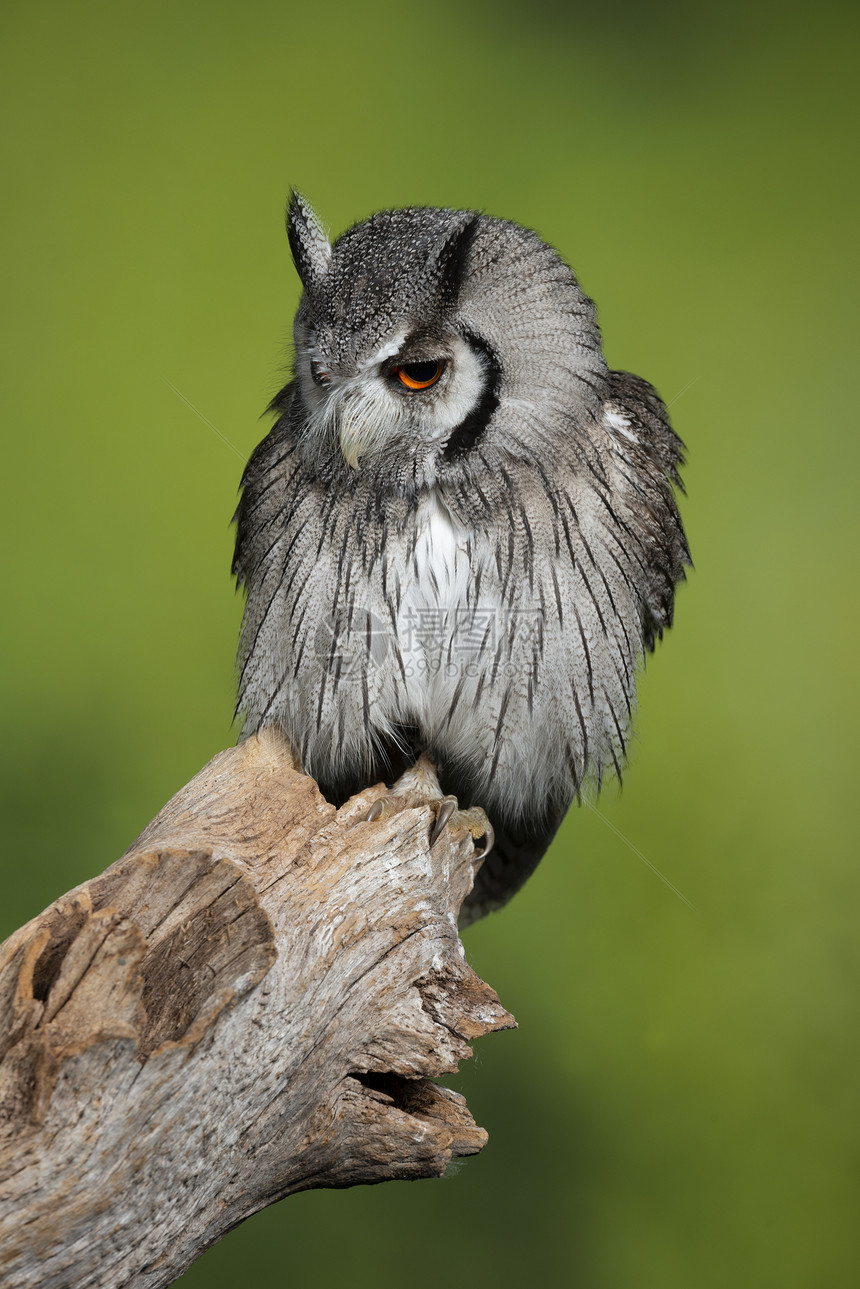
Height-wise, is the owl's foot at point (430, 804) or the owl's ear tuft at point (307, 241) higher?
the owl's ear tuft at point (307, 241)

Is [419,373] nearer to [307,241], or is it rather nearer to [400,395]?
[400,395]

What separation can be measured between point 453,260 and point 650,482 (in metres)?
0.52

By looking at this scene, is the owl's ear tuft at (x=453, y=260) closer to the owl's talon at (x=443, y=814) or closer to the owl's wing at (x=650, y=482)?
the owl's wing at (x=650, y=482)

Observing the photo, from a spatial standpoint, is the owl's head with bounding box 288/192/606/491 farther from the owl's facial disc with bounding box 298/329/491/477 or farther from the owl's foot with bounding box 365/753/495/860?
the owl's foot with bounding box 365/753/495/860

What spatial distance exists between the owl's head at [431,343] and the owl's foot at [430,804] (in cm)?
46

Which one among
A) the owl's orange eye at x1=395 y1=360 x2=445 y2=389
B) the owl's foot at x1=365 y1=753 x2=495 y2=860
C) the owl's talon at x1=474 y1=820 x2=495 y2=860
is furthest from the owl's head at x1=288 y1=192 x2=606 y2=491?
the owl's talon at x1=474 y1=820 x2=495 y2=860

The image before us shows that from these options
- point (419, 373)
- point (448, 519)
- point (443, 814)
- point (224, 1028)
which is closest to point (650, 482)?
point (448, 519)

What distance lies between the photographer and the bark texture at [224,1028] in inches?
36.0

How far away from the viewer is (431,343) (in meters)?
1.38

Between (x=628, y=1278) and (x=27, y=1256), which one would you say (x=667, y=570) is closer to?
(x=27, y=1256)

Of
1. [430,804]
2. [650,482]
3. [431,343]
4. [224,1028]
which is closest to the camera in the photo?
[224,1028]

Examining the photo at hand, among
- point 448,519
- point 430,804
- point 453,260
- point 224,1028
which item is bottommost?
point 224,1028

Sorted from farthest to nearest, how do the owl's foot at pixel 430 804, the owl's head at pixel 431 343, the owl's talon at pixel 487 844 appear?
the owl's talon at pixel 487 844 → the owl's foot at pixel 430 804 → the owl's head at pixel 431 343

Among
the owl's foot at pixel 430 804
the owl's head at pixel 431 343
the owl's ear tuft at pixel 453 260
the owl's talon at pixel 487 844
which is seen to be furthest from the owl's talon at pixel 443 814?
the owl's ear tuft at pixel 453 260
